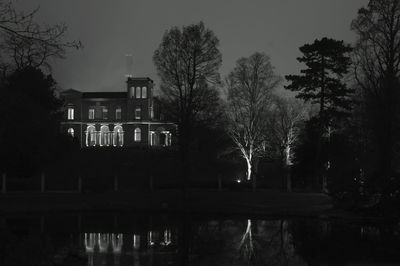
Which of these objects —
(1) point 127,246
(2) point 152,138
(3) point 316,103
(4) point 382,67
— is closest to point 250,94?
(3) point 316,103

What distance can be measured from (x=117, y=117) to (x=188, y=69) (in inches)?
3115

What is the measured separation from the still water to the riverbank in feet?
11.1

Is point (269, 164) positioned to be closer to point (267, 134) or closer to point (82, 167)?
point (267, 134)

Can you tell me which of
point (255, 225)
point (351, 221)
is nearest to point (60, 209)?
point (255, 225)

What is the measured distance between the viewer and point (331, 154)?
48.3 m

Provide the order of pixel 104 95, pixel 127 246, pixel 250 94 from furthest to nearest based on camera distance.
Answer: pixel 104 95, pixel 250 94, pixel 127 246

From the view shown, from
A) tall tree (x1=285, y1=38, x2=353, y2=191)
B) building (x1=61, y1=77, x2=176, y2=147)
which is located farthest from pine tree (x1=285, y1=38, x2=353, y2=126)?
building (x1=61, y1=77, x2=176, y2=147)

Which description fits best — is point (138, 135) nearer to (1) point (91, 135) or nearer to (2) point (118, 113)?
(2) point (118, 113)

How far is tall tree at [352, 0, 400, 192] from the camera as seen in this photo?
33125 millimetres

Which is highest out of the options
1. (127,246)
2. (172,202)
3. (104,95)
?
(104,95)

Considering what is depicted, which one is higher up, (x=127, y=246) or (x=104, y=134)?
(x=104, y=134)

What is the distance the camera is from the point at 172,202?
133 ft

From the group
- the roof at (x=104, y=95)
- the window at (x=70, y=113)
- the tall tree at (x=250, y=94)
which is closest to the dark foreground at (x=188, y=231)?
the tall tree at (x=250, y=94)

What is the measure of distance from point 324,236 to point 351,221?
7244mm
